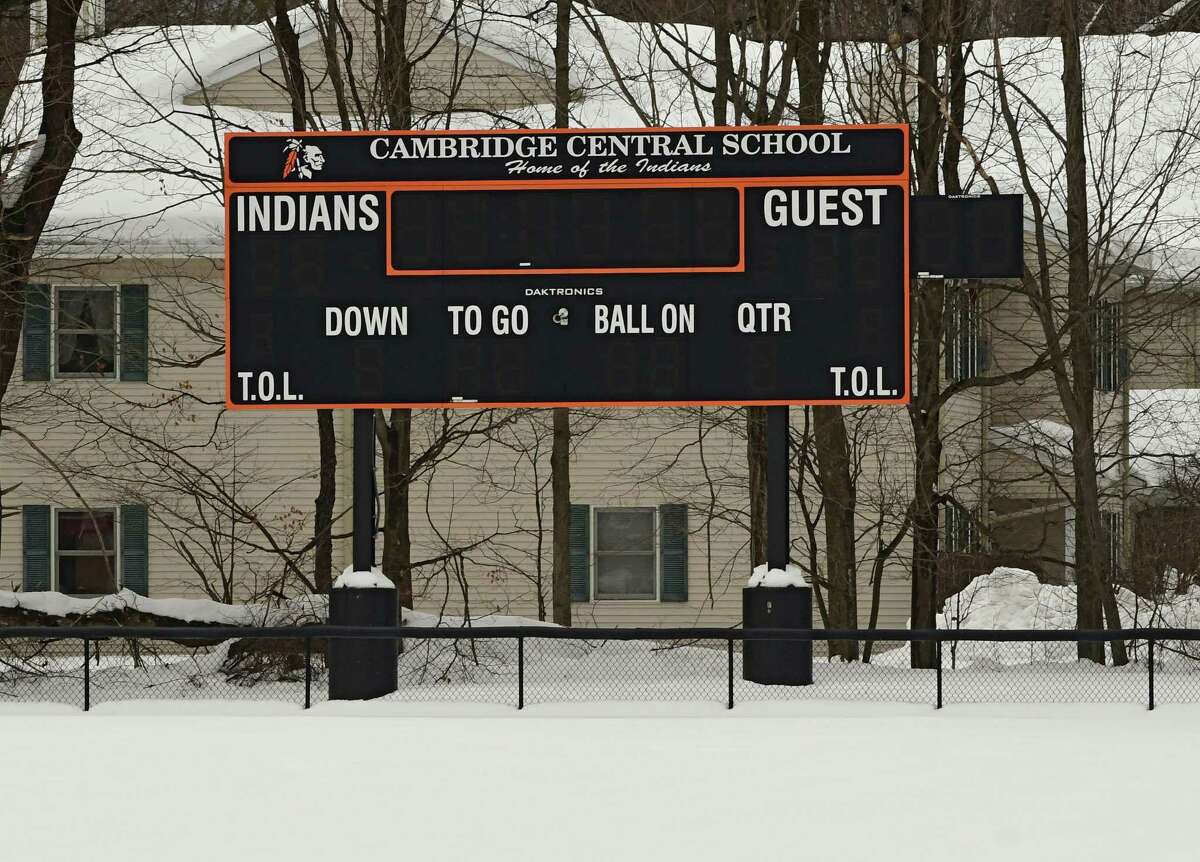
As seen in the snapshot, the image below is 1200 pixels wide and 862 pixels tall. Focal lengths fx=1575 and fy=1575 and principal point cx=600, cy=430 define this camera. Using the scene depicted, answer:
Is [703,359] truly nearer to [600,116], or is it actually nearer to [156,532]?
[600,116]

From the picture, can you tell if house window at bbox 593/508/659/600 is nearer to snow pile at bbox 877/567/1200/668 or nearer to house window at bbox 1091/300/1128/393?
snow pile at bbox 877/567/1200/668

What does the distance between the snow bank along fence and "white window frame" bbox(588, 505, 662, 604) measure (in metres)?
5.37

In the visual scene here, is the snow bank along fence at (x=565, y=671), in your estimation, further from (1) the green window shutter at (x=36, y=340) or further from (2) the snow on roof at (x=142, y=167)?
(2) the snow on roof at (x=142, y=167)

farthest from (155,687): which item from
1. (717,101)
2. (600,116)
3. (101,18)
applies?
(101,18)

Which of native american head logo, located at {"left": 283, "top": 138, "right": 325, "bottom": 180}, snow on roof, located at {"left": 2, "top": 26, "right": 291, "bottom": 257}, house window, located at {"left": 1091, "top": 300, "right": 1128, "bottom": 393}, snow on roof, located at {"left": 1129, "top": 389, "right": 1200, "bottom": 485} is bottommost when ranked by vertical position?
snow on roof, located at {"left": 1129, "top": 389, "right": 1200, "bottom": 485}

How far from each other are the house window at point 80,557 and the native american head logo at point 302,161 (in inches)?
430

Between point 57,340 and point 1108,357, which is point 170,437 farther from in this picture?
point 1108,357

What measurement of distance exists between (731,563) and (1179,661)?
775 cm

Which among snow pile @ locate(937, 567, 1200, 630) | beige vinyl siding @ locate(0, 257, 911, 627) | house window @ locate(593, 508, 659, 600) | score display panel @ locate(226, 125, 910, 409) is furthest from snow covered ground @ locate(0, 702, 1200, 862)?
house window @ locate(593, 508, 659, 600)

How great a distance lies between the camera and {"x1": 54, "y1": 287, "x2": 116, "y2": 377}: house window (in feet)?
74.4

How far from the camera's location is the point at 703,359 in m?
13.3

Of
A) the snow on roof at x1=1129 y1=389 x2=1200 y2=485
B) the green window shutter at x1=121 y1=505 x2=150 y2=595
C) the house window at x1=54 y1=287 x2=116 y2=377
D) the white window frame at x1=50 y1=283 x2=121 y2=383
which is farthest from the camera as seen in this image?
the snow on roof at x1=1129 y1=389 x2=1200 y2=485

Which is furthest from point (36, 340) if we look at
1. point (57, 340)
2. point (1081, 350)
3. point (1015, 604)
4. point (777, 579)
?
point (1015, 604)

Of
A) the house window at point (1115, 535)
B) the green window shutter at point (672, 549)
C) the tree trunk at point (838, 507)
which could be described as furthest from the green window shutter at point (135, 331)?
the house window at point (1115, 535)
